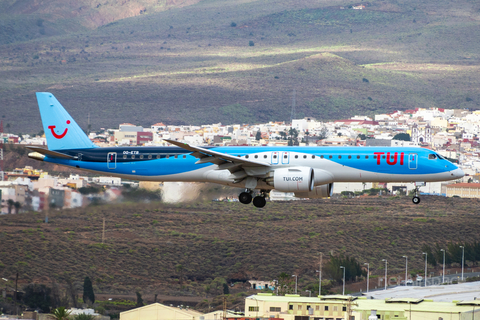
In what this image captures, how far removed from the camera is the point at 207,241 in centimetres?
10369

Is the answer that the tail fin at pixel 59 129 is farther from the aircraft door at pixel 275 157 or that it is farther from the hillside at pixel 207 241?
the hillside at pixel 207 241

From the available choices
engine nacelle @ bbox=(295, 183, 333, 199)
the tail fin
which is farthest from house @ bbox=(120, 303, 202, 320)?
engine nacelle @ bbox=(295, 183, 333, 199)

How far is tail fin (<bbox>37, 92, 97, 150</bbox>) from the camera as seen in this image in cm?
5316

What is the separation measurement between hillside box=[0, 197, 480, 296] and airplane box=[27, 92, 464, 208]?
18.2 m

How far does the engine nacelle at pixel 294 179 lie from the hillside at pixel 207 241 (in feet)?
84.8

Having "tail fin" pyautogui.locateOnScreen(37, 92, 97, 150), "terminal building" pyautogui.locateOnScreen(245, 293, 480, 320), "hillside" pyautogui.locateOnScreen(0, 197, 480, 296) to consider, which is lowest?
"terminal building" pyautogui.locateOnScreen(245, 293, 480, 320)

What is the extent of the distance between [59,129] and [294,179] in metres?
16.5

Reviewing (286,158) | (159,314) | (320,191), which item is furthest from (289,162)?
(159,314)

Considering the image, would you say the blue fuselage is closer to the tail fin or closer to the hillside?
the tail fin

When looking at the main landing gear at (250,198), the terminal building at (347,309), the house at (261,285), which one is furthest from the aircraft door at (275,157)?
the house at (261,285)

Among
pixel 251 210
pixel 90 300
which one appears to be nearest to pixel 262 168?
pixel 90 300

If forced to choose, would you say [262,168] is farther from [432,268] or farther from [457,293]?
[432,268]

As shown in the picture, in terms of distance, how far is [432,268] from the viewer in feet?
350

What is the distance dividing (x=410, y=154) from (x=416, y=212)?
81.2 m
